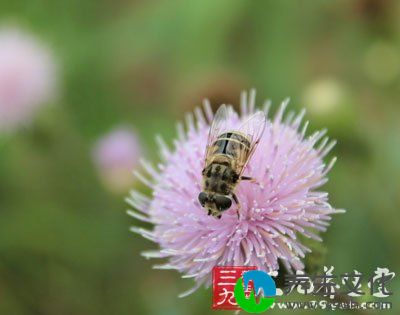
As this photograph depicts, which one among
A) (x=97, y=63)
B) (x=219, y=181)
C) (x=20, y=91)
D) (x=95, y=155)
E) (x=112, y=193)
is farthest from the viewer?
(x=97, y=63)

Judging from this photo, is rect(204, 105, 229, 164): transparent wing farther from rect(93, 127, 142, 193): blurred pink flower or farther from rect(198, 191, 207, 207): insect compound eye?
rect(93, 127, 142, 193): blurred pink flower

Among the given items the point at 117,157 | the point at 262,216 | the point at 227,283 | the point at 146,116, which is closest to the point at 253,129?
the point at 262,216

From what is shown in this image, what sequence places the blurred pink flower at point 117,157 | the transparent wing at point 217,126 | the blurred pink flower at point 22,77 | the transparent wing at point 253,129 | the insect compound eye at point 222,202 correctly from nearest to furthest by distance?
the insect compound eye at point 222,202, the transparent wing at point 253,129, the transparent wing at point 217,126, the blurred pink flower at point 117,157, the blurred pink flower at point 22,77

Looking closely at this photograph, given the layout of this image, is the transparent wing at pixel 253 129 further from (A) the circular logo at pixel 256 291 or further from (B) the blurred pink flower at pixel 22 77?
(B) the blurred pink flower at pixel 22 77

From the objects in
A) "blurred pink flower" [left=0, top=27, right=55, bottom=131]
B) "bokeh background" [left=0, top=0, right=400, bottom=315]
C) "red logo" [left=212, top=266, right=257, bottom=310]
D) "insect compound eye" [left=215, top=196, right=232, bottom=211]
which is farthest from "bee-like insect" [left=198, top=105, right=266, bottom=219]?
"blurred pink flower" [left=0, top=27, right=55, bottom=131]

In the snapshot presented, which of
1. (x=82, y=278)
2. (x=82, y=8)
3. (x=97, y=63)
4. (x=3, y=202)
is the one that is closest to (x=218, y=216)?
(x=82, y=278)

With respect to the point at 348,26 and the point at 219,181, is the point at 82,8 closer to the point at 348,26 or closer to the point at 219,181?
the point at 348,26

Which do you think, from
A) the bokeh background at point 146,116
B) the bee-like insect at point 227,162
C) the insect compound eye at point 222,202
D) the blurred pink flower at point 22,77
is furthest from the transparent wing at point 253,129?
the blurred pink flower at point 22,77

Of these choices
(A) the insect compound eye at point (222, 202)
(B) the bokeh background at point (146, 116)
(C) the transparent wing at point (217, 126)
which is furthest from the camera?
(B) the bokeh background at point (146, 116)
